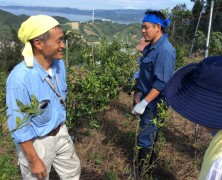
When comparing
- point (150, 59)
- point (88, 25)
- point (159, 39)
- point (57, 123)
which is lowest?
point (88, 25)

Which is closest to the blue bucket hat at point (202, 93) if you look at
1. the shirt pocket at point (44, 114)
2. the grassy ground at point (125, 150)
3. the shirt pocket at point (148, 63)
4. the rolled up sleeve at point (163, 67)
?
the shirt pocket at point (44, 114)

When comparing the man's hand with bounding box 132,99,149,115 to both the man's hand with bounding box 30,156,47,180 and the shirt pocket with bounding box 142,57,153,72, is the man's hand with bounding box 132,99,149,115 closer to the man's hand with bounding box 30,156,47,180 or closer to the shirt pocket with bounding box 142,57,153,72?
the shirt pocket with bounding box 142,57,153,72

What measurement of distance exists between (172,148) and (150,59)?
156 cm

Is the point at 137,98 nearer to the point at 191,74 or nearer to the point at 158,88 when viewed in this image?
the point at 158,88

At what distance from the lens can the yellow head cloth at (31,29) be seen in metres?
1.96

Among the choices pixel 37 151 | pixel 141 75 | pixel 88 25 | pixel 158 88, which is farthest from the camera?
pixel 88 25

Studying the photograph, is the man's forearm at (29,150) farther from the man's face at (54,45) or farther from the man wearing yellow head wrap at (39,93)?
the man's face at (54,45)

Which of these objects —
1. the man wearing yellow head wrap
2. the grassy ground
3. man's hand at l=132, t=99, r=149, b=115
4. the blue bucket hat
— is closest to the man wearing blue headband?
man's hand at l=132, t=99, r=149, b=115

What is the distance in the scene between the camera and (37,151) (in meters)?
2.09

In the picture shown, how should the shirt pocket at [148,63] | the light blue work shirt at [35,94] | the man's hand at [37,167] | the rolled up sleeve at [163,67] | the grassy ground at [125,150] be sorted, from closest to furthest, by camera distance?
the light blue work shirt at [35,94] → the man's hand at [37,167] → the rolled up sleeve at [163,67] → the shirt pocket at [148,63] → the grassy ground at [125,150]

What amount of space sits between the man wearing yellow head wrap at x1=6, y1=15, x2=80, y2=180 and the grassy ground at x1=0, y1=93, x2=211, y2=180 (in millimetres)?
1122

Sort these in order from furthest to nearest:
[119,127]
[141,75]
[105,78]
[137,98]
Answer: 1. [119,127]
2. [105,78]
3. [137,98]
4. [141,75]

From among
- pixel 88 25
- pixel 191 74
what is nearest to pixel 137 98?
pixel 191 74

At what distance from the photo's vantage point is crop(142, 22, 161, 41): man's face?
9.19 ft
